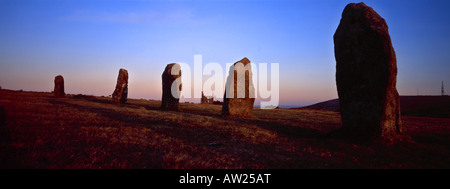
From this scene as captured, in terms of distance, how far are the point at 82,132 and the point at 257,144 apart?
5017mm

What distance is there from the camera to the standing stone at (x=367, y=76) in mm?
6863

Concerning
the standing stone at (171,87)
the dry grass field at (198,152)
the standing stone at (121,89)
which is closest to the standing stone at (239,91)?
the standing stone at (171,87)

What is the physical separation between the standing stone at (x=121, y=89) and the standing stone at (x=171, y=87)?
6.82m

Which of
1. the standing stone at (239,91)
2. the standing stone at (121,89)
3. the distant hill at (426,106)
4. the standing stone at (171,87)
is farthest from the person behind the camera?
the standing stone at (121,89)

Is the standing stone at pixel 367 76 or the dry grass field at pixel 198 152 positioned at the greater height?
the standing stone at pixel 367 76

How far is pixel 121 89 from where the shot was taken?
2358 centimetres

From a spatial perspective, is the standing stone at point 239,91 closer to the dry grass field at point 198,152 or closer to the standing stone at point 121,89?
the dry grass field at point 198,152

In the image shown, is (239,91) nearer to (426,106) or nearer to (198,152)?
(198,152)

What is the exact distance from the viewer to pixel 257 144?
6.37 meters

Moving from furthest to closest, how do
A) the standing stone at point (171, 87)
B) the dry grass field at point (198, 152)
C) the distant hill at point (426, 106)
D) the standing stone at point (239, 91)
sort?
the distant hill at point (426, 106), the standing stone at point (171, 87), the standing stone at point (239, 91), the dry grass field at point (198, 152)

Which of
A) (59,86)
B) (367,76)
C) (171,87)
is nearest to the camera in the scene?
(367,76)

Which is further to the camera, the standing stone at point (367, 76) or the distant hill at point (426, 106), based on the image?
the distant hill at point (426, 106)

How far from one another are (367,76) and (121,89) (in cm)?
2299

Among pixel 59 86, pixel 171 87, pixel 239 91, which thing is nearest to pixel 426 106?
pixel 239 91
